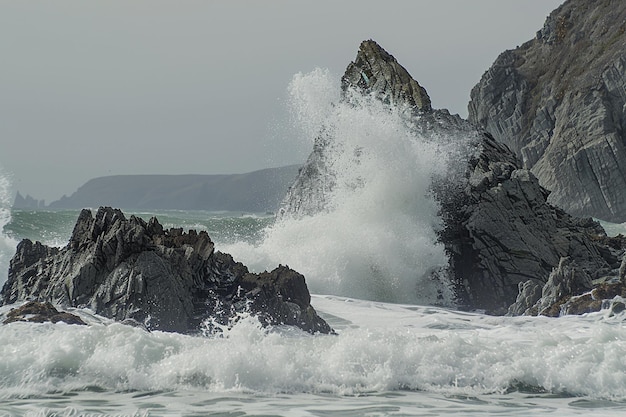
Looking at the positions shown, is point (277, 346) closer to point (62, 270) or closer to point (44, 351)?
point (44, 351)

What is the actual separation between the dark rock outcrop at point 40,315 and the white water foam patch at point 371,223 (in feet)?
22.9

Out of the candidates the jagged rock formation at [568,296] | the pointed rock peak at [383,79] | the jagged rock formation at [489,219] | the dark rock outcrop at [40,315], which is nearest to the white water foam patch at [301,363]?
the dark rock outcrop at [40,315]

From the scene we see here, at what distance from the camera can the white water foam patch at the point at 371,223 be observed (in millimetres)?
17750

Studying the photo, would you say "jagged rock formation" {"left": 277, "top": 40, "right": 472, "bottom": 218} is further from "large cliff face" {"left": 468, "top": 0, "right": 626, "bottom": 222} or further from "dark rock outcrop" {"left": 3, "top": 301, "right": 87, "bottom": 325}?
"large cliff face" {"left": 468, "top": 0, "right": 626, "bottom": 222}

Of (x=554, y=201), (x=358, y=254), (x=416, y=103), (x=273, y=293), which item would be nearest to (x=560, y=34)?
(x=554, y=201)

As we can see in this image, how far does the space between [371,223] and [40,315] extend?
978 centimetres

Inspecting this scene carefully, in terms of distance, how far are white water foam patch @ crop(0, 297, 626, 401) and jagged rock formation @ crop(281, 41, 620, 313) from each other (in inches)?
261

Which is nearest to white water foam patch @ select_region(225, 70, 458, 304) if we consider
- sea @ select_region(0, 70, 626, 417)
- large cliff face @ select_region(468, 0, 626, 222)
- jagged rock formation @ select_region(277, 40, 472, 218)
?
jagged rock formation @ select_region(277, 40, 472, 218)

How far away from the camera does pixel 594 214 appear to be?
234 feet

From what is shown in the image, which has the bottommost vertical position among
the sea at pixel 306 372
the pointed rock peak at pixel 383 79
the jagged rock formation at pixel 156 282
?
the sea at pixel 306 372

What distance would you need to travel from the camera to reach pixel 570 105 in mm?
77625

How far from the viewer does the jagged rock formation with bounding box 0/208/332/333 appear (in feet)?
39.4

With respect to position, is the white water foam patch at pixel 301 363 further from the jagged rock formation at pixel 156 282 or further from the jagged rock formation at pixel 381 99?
the jagged rock formation at pixel 381 99

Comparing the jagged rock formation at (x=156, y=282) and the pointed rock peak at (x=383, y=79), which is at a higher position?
the pointed rock peak at (x=383, y=79)
